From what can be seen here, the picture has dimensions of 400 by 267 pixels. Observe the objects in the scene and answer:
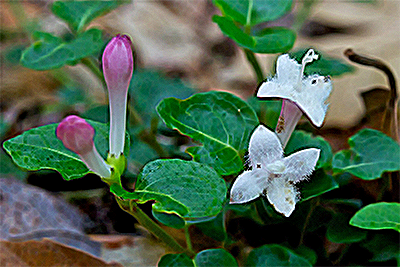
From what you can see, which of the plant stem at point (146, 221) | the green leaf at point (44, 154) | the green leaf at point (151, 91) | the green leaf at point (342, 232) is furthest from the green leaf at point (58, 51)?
the green leaf at point (342, 232)

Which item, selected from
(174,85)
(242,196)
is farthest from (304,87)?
(174,85)

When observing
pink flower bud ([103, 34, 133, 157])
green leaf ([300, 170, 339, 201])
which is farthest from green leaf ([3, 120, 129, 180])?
green leaf ([300, 170, 339, 201])

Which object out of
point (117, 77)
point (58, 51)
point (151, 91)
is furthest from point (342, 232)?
point (58, 51)

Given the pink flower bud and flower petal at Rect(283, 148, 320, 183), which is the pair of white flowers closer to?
flower petal at Rect(283, 148, 320, 183)

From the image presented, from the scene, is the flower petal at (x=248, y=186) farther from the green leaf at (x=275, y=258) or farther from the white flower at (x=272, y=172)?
the green leaf at (x=275, y=258)

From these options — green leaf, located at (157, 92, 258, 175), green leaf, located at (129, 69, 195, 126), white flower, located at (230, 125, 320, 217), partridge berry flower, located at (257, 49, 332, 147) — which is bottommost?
green leaf, located at (129, 69, 195, 126)

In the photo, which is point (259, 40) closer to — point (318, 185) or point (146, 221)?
point (318, 185)
